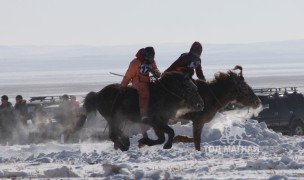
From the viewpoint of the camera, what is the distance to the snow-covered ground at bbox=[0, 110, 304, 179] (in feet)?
46.4

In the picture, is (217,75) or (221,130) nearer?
(217,75)

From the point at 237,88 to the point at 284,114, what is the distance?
9.01 m

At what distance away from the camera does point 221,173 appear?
14086 mm

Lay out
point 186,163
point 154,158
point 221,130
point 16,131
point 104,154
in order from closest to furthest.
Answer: point 186,163 → point 154,158 → point 104,154 → point 221,130 → point 16,131

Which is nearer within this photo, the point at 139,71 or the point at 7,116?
the point at 139,71

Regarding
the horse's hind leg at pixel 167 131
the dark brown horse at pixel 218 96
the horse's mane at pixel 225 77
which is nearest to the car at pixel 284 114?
the dark brown horse at pixel 218 96

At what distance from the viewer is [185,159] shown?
56.9 ft

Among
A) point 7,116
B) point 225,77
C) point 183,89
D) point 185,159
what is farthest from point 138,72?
point 7,116

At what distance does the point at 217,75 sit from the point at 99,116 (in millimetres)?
2781

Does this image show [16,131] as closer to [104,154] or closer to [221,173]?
[104,154]

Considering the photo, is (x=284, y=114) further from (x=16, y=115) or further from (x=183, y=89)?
(x=183, y=89)

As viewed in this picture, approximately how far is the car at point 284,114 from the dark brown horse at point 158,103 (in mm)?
10210

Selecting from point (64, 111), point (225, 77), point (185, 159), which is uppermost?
point (225, 77)

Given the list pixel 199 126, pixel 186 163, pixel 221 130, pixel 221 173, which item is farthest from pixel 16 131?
pixel 221 173
